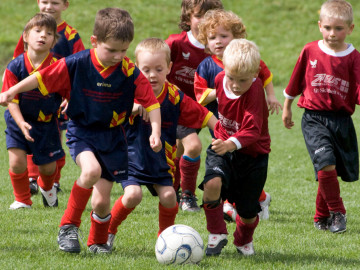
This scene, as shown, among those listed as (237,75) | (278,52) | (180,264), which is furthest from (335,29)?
(278,52)

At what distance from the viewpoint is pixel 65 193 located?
26.3 feet

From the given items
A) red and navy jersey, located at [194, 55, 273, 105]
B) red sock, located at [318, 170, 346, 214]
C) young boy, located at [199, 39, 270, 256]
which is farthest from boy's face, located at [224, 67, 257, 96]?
red sock, located at [318, 170, 346, 214]

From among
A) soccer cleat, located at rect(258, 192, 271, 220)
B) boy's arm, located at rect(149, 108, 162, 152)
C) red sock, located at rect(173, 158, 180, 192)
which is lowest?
red sock, located at rect(173, 158, 180, 192)

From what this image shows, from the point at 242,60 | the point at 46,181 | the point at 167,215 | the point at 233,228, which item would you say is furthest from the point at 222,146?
the point at 46,181

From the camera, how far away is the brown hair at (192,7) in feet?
23.2

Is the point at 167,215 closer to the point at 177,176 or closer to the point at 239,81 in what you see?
the point at 239,81

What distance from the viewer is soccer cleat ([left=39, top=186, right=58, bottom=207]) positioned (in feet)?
23.1

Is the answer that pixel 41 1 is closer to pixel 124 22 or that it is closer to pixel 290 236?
pixel 124 22

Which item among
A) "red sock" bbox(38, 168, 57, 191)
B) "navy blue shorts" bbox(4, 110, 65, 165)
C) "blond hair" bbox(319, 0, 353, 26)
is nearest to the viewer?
"blond hair" bbox(319, 0, 353, 26)

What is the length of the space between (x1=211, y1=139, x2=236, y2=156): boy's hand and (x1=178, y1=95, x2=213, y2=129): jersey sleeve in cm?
83

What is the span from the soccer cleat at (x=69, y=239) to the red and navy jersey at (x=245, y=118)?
1.32m

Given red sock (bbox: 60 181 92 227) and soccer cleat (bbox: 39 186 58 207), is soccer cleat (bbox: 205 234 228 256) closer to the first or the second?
red sock (bbox: 60 181 92 227)

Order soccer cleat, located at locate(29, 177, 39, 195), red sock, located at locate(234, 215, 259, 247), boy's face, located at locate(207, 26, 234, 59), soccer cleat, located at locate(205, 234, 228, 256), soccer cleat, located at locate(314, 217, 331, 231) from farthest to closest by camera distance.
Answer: soccer cleat, located at locate(29, 177, 39, 195) < soccer cleat, located at locate(314, 217, 331, 231) < boy's face, located at locate(207, 26, 234, 59) < red sock, located at locate(234, 215, 259, 247) < soccer cleat, located at locate(205, 234, 228, 256)

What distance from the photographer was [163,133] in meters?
5.54
